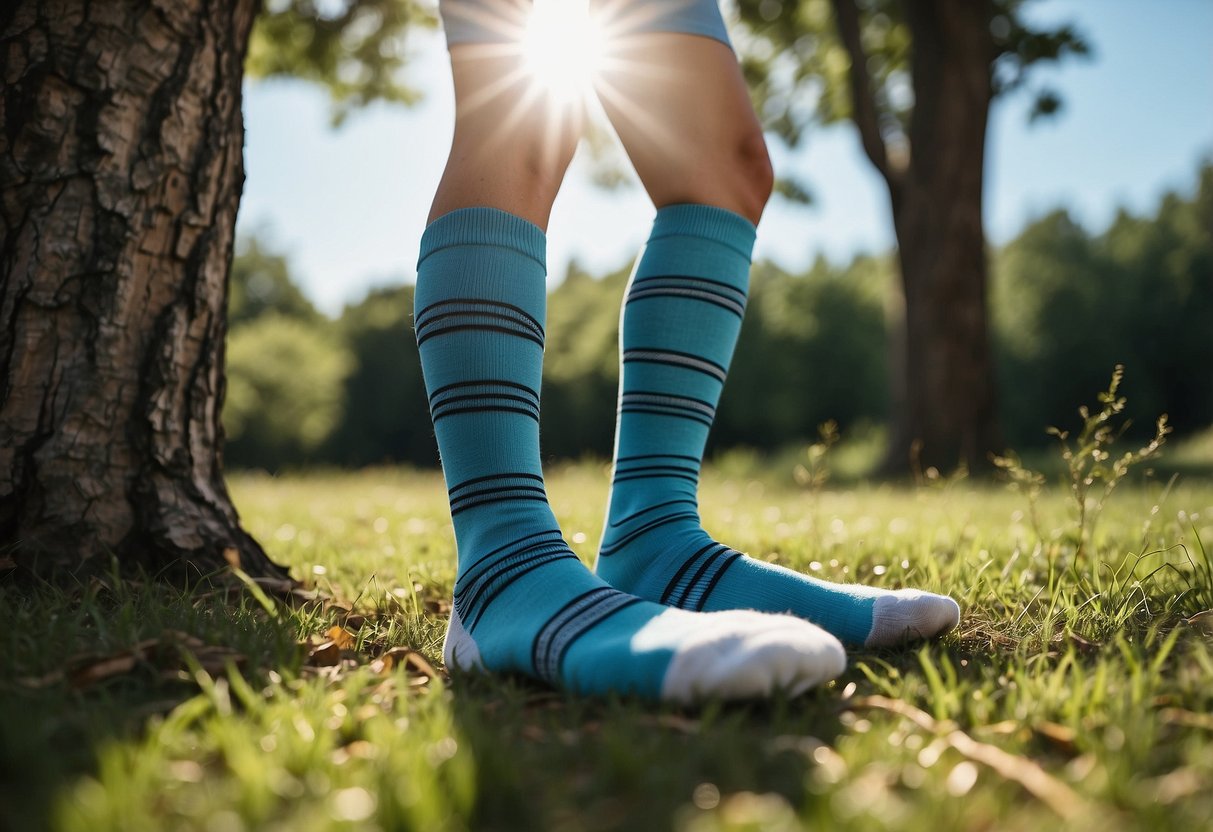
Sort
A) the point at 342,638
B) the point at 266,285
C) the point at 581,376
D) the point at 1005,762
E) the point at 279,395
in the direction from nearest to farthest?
the point at 1005,762, the point at 342,638, the point at 581,376, the point at 279,395, the point at 266,285

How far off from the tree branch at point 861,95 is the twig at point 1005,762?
7.09 metres

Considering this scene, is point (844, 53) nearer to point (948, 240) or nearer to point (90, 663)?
point (948, 240)

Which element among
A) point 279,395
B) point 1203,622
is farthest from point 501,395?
point 279,395

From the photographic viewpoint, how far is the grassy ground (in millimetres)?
693

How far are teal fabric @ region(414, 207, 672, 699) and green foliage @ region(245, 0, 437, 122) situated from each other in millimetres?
6507

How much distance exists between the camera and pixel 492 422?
1.25m

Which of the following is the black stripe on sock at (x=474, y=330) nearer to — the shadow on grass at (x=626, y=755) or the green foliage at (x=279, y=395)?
the shadow on grass at (x=626, y=755)

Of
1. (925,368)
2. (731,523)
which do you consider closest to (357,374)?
(925,368)

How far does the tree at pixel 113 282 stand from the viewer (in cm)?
163

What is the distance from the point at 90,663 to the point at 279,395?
31865mm

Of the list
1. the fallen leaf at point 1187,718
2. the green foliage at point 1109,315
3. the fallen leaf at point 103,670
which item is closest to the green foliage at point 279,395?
the green foliage at point 1109,315

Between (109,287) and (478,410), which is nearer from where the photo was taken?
(478,410)

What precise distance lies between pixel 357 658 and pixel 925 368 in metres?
6.40

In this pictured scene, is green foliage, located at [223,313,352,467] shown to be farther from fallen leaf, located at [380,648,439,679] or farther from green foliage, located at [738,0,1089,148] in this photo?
fallen leaf, located at [380,648,439,679]
